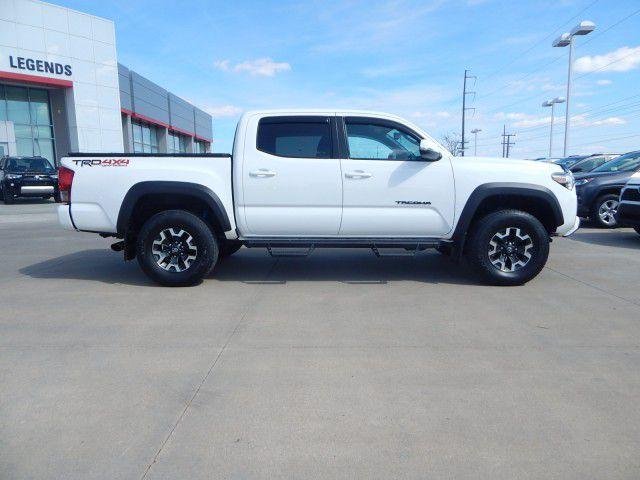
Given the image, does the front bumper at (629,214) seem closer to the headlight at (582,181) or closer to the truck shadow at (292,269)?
the headlight at (582,181)

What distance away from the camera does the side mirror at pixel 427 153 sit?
5.32 metres

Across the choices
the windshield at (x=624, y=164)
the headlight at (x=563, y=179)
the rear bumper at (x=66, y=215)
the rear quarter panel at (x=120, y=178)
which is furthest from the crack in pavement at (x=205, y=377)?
the windshield at (x=624, y=164)

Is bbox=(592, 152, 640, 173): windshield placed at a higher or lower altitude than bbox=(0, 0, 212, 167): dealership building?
lower

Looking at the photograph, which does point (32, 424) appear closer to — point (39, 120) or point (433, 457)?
point (433, 457)

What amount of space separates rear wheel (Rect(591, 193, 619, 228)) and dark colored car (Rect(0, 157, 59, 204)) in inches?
709

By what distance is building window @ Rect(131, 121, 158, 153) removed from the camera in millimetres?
36531

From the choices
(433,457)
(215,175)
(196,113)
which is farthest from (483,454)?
(196,113)

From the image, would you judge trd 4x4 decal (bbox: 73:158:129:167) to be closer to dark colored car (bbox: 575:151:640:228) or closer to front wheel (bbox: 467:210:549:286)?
front wheel (bbox: 467:210:549:286)

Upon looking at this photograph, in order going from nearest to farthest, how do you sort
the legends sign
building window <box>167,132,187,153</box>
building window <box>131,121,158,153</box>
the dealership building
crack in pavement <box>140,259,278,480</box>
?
crack in pavement <box>140,259,278,480</box>, the legends sign, the dealership building, building window <box>131,121,158,153</box>, building window <box>167,132,187,153</box>

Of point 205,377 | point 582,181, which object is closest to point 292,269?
point 205,377

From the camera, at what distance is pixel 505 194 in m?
5.48

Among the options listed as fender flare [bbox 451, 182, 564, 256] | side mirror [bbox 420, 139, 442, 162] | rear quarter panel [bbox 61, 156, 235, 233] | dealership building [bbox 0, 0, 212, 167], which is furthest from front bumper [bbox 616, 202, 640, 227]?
dealership building [bbox 0, 0, 212, 167]

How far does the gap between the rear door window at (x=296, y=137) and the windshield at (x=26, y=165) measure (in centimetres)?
1660

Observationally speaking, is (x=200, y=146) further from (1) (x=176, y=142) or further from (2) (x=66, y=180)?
(2) (x=66, y=180)
